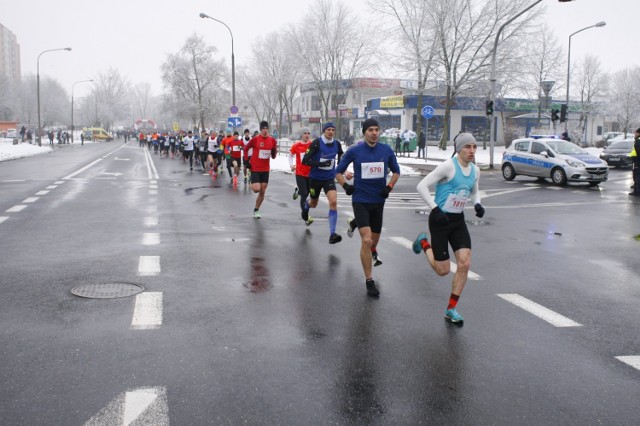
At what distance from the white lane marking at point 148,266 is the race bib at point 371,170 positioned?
2.60m

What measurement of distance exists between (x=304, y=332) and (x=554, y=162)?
18601 millimetres

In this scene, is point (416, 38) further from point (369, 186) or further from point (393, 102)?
point (369, 186)

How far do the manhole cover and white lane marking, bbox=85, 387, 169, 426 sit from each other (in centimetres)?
249

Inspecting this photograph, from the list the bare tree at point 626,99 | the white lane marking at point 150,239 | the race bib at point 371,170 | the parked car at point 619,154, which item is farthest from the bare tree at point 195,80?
the race bib at point 371,170

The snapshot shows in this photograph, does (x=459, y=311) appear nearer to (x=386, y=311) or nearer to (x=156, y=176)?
(x=386, y=311)

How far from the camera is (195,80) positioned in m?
85.0

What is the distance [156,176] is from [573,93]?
6705cm

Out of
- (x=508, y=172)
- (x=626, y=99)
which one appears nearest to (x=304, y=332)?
(x=508, y=172)

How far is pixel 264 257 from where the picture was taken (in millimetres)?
8539

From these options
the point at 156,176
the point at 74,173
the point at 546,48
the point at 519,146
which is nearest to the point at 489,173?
the point at 519,146

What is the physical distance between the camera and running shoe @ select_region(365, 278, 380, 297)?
6.59 metres

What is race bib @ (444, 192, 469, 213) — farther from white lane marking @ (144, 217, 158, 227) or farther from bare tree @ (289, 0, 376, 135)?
bare tree @ (289, 0, 376, 135)

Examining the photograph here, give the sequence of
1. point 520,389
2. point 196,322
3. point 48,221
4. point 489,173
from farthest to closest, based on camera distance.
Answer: point 489,173, point 48,221, point 196,322, point 520,389

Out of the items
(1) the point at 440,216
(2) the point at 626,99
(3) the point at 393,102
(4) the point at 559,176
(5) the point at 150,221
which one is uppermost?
(2) the point at 626,99
